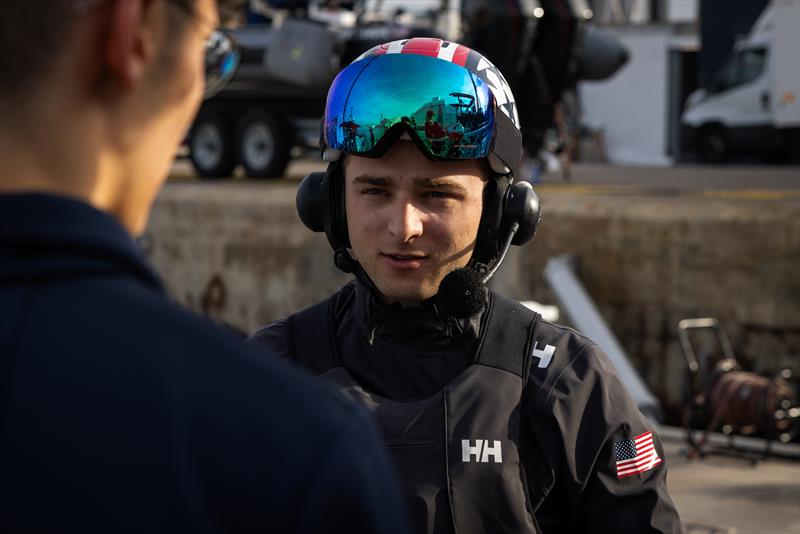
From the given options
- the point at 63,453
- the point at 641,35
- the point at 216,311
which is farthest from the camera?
the point at 641,35

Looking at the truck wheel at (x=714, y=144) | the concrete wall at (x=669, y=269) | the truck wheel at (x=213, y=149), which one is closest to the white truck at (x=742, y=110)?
the truck wheel at (x=714, y=144)

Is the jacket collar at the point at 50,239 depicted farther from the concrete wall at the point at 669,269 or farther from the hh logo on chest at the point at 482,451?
the concrete wall at the point at 669,269

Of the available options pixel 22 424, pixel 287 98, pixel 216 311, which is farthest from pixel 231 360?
pixel 287 98

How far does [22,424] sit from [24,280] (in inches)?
4.7

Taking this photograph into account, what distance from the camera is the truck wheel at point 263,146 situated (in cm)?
1830

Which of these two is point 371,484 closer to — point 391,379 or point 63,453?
point 63,453

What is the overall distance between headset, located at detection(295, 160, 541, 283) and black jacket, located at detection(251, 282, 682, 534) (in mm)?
170

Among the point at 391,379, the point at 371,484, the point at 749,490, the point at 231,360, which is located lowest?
the point at 749,490

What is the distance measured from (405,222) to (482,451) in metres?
0.47

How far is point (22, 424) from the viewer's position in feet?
3.64

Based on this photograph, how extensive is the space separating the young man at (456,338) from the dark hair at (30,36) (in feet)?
4.51

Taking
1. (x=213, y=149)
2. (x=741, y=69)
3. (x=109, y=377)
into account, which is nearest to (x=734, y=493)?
(x=109, y=377)

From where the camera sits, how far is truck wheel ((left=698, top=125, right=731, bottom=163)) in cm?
2780

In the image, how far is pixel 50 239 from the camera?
1.15 m
